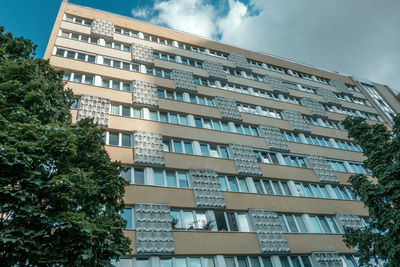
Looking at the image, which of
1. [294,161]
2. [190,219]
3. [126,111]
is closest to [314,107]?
[294,161]

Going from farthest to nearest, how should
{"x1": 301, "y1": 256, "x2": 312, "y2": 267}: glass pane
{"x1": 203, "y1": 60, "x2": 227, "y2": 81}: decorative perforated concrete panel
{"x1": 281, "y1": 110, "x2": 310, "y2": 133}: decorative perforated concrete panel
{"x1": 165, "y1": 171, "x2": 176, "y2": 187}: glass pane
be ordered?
{"x1": 203, "y1": 60, "x2": 227, "y2": 81}: decorative perforated concrete panel
{"x1": 281, "y1": 110, "x2": 310, "y2": 133}: decorative perforated concrete panel
{"x1": 165, "y1": 171, "x2": 176, "y2": 187}: glass pane
{"x1": 301, "y1": 256, "x2": 312, "y2": 267}: glass pane

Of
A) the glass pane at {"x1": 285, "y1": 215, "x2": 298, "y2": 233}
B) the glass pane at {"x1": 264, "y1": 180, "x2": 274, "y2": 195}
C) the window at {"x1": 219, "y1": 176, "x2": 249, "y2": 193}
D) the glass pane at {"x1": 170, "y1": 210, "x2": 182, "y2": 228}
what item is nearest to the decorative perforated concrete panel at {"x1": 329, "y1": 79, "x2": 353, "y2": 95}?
the glass pane at {"x1": 264, "y1": 180, "x2": 274, "y2": 195}

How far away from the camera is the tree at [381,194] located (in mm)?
10750

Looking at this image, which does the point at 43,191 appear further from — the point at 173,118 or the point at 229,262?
the point at 173,118

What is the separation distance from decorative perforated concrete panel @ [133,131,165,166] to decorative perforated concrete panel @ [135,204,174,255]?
3004mm

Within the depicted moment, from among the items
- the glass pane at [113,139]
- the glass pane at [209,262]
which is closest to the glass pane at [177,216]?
the glass pane at [209,262]

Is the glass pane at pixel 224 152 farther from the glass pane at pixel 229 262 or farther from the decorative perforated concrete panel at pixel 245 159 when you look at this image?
the glass pane at pixel 229 262

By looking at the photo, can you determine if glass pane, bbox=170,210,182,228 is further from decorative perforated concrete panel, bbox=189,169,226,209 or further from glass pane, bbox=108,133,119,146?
glass pane, bbox=108,133,119,146

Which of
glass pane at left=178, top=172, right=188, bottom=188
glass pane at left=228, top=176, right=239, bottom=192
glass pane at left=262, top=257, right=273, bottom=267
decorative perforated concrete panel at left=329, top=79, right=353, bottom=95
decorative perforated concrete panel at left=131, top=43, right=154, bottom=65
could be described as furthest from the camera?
decorative perforated concrete panel at left=329, top=79, right=353, bottom=95

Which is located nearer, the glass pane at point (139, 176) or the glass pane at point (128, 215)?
the glass pane at point (128, 215)

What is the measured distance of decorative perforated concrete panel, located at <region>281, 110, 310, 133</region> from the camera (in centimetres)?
2633

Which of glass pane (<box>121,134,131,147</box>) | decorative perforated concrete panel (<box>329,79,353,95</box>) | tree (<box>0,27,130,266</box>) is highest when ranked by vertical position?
decorative perforated concrete panel (<box>329,79,353,95</box>)

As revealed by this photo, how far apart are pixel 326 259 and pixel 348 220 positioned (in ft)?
15.2

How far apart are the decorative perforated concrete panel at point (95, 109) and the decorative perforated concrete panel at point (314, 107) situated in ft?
70.2
